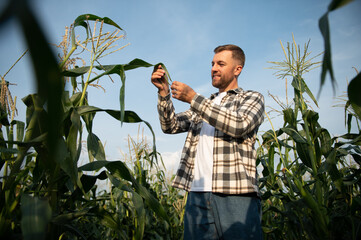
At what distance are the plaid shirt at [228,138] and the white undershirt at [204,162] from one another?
0.15ft

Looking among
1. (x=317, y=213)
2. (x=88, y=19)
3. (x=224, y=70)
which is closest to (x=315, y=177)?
(x=317, y=213)

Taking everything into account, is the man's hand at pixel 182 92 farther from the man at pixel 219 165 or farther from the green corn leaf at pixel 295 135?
the green corn leaf at pixel 295 135

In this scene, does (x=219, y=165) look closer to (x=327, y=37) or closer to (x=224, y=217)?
(x=224, y=217)

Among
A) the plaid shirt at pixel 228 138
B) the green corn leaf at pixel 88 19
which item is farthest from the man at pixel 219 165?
the green corn leaf at pixel 88 19

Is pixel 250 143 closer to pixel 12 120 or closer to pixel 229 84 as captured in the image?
pixel 229 84

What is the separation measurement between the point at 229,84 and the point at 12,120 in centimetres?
179

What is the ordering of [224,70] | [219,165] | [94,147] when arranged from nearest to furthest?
[94,147] → [219,165] → [224,70]

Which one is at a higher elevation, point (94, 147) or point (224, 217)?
point (94, 147)

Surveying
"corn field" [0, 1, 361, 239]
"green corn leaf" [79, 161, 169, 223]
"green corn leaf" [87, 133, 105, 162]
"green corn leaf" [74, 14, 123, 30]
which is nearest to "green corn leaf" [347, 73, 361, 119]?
"corn field" [0, 1, 361, 239]

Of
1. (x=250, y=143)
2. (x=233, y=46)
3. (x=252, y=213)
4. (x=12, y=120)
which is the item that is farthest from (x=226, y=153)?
(x=12, y=120)

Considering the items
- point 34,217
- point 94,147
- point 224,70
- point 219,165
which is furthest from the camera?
point 224,70

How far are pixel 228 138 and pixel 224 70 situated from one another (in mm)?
684

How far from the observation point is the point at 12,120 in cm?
160

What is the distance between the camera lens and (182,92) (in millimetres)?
2113
